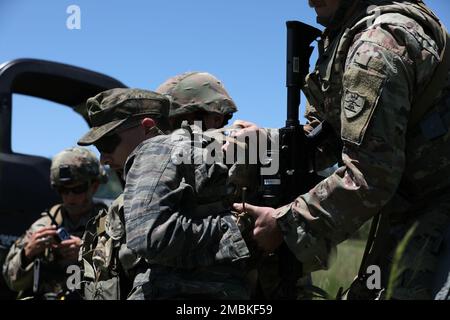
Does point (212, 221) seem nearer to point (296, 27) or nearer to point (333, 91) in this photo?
point (333, 91)

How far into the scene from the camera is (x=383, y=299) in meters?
3.15

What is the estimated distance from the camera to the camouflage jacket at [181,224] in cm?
288

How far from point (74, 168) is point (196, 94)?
2.83 m

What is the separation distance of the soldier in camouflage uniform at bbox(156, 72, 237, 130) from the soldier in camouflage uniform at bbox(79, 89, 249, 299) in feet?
1.98

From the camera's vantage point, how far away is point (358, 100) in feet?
9.66

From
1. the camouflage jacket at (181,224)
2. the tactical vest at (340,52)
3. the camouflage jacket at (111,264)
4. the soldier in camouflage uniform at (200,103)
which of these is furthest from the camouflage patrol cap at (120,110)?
the tactical vest at (340,52)

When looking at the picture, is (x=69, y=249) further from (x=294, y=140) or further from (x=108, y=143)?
(x=294, y=140)

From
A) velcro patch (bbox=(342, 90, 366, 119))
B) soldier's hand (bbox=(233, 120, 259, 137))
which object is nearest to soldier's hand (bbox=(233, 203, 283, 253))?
soldier's hand (bbox=(233, 120, 259, 137))

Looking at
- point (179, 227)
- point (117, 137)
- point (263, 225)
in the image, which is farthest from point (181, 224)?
point (117, 137)

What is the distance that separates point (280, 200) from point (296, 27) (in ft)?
2.57

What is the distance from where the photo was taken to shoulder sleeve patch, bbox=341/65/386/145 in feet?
9.54

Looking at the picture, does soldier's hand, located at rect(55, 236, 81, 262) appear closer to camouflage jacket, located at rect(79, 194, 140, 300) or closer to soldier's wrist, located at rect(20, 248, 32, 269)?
soldier's wrist, located at rect(20, 248, 32, 269)

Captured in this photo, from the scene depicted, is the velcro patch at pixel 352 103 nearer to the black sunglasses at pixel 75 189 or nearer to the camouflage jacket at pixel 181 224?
the camouflage jacket at pixel 181 224
